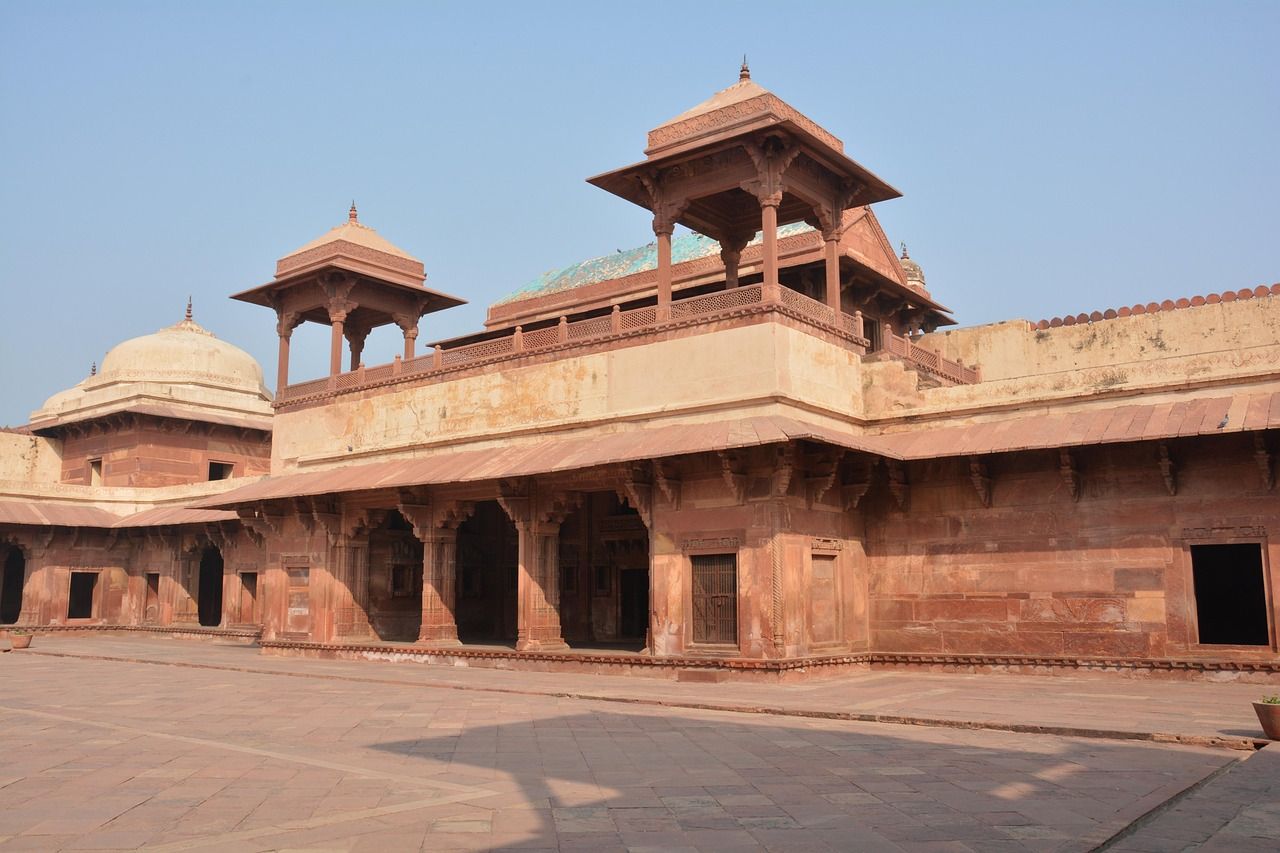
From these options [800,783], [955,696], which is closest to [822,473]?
[955,696]

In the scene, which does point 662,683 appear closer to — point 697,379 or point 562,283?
point 697,379

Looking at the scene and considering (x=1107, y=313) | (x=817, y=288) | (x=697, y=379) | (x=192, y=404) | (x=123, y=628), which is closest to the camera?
(x=697, y=379)

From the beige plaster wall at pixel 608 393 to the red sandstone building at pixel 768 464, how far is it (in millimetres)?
51

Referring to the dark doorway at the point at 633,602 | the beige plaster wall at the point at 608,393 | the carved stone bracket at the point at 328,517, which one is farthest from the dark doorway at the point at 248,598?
the dark doorway at the point at 633,602

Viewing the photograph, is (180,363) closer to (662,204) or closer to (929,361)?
(662,204)

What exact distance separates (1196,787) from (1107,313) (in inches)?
551

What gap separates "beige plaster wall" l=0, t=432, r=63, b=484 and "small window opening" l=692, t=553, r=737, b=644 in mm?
27948

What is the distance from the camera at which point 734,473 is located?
50.6ft

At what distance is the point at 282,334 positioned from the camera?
2456cm

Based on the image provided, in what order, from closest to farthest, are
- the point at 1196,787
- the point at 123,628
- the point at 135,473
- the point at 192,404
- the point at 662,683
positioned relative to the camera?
the point at 1196,787, the point at 662,683, the point at 123,628, the point at 135,473, the point at 192,404

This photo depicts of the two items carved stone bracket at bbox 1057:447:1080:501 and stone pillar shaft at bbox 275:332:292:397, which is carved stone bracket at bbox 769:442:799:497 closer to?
carved stone bracket at bbox 1057:447:1080:501

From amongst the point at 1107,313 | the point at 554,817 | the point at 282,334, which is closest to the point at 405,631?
the point at 282,334

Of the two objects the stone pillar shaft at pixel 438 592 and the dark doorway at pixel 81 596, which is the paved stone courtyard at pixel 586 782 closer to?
the stone pillar shaft at pixel 438 592

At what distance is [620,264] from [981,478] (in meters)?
12.2
